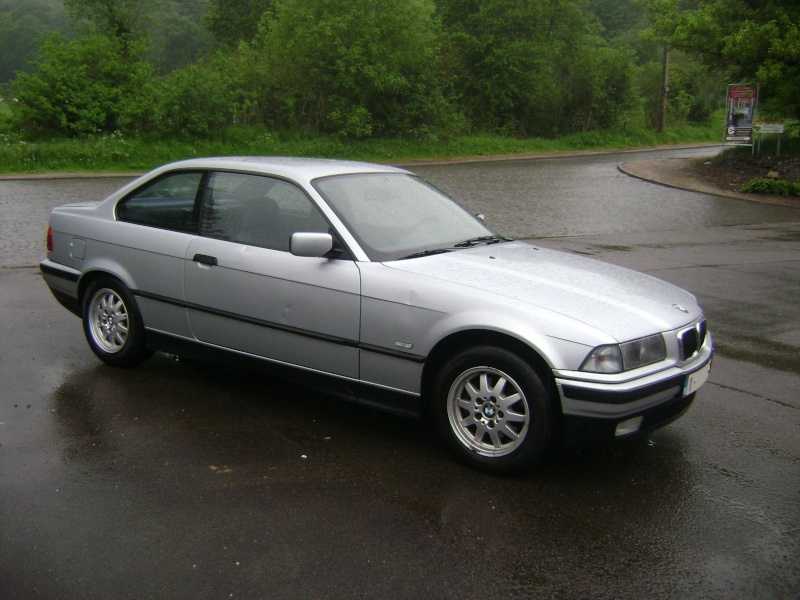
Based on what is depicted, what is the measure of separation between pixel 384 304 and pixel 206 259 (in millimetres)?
1457

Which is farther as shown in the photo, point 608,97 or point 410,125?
point 608,97

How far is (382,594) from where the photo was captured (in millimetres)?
3270

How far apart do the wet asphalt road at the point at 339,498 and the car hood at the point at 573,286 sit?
0.84 metres

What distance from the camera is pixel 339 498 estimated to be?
4129mm

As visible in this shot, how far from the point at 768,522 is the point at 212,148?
29.9 m

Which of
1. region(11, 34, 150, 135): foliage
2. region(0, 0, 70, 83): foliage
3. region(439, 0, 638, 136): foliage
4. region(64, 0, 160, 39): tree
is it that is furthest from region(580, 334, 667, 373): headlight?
region(0, 0, 70, 83): foliage

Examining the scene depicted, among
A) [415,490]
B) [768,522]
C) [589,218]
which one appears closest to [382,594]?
[415,490]

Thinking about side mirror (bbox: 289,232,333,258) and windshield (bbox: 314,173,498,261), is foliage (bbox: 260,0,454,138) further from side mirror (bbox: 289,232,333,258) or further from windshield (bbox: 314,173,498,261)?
side mirror (bbox: 289,232,333,258)

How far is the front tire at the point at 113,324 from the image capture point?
5.99m

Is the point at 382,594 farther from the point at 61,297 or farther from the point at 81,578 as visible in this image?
the point at 61,297

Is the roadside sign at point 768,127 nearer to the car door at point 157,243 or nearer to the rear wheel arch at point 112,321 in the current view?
the car door at point 157,243

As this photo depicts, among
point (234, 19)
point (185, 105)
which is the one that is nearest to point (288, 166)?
point (185, 105)

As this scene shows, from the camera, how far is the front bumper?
13.5 feet

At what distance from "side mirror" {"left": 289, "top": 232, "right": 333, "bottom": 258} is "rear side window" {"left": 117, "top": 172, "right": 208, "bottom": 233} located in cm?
121
